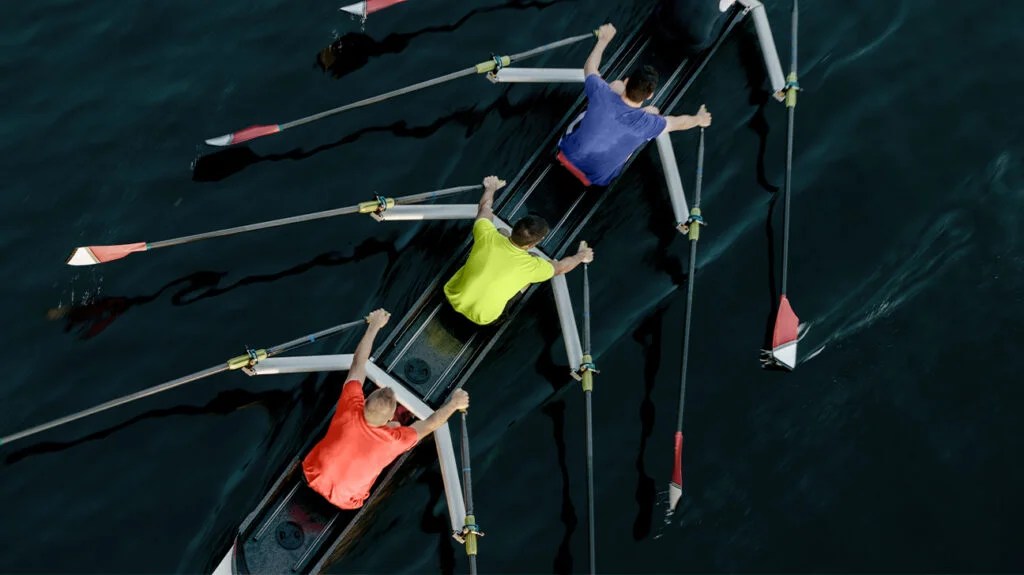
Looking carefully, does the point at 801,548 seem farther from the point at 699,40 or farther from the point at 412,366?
the point at 699,40

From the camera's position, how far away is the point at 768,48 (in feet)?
40.2

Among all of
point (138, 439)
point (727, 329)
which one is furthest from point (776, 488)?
point (138, 439)

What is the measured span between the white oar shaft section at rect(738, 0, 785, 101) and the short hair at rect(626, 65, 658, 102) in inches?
102

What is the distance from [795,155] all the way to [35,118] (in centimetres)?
912

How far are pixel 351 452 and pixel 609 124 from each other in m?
4.31

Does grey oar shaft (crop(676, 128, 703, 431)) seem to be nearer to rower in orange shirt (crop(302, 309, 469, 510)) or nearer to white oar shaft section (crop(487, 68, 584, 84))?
white oar shaft section (crop(487, 68, 584, 84))

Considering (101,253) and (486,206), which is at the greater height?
(486,206)

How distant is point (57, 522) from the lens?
399 inches

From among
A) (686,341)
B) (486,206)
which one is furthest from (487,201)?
(686,341)

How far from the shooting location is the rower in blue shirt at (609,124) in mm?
10352

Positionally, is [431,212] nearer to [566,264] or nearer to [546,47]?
[566,264]

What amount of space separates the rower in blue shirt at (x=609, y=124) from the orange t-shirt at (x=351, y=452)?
145 inches

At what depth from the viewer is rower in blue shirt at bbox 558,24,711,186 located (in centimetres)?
1035

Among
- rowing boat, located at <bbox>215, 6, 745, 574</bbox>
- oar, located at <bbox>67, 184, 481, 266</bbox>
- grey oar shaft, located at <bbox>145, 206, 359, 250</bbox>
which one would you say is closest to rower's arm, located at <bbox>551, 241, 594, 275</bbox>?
rowing boat, located at <bbox>215, 6, 745, 574</bbox>
